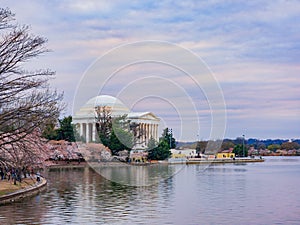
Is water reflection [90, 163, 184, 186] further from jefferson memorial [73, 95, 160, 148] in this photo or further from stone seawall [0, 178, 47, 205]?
jefferson memorial [73, 95, 160, 148]

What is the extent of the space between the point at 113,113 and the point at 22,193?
3267 inches

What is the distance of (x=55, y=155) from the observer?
89.6 metres

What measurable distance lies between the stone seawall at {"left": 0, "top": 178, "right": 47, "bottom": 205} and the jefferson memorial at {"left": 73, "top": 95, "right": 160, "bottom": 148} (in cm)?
7655

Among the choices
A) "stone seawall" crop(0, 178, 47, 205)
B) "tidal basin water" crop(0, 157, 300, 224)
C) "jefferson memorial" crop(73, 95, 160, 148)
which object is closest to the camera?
"tidal basin water" crop(0, 157, 300, 224)

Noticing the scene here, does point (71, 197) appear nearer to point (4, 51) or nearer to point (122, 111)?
point (4, 51)

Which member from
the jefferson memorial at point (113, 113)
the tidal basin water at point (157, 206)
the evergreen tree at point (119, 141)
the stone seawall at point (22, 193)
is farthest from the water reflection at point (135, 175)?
the jefferson memorial at point (113, 113)

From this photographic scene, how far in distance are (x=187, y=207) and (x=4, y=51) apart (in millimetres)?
12275

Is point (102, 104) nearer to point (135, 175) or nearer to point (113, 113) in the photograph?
point (113, 113)

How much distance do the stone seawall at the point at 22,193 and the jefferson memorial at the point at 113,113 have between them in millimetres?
76547

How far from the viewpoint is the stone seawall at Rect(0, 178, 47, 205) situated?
33.4 meters

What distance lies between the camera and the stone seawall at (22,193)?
33.4 m

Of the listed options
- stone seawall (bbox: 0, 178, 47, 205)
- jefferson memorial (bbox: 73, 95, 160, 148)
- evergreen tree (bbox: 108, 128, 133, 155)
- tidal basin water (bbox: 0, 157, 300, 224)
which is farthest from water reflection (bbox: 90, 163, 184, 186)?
jefferson memorial (bbox: 73, 95, 160, 148)

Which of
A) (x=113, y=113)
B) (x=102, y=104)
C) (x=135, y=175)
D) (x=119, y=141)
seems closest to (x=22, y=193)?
(x=135, y=175)

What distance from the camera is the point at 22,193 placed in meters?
36.5
